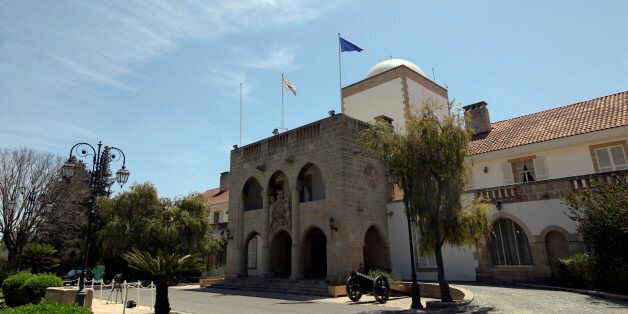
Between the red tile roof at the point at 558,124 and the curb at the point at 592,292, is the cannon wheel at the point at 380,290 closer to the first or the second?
the curb at the point at 592,292

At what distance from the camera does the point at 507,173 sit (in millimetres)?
20359

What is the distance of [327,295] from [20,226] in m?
23.5

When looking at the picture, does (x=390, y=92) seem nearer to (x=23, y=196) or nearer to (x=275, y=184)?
(x=275, y=184)

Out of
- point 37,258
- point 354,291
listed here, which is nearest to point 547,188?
point 354,291

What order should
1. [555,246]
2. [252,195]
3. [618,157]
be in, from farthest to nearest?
[252,195]
[618,157]
[555,246]

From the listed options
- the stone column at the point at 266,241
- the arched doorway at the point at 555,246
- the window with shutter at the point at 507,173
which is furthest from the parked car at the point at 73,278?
the arched doorway at the point at 555,246

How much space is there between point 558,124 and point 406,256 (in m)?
10.5

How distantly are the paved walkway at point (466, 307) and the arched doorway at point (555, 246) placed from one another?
2185mm

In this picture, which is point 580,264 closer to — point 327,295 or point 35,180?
point 327,295

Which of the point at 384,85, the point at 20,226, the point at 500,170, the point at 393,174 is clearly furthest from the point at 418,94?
the point at 20,226

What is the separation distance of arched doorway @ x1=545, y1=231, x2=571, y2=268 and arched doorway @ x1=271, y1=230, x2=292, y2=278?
538 inches

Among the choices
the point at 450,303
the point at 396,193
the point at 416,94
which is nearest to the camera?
the point at 450,303

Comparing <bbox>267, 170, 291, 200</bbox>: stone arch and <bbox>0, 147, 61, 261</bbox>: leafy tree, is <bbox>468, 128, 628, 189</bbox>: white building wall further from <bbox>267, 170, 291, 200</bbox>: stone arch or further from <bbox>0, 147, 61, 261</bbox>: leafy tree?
<bbox>0, 147, 61, 261</bbox>: leafy tree

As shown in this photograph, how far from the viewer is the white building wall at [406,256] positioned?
18.0 meters
